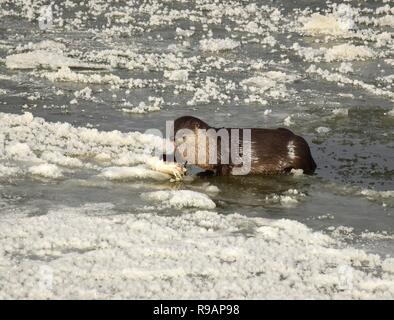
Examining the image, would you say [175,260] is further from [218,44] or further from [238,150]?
[218,44]

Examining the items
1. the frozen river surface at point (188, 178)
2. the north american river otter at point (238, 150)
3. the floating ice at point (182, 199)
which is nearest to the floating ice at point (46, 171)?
the frozen river surface at point (188, 178)

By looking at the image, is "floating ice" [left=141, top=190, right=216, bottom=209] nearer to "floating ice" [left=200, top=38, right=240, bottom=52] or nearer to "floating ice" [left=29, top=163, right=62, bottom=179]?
"floating ice" [left=29, top=163, right=62, bottom=179]

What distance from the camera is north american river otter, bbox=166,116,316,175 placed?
8.30m

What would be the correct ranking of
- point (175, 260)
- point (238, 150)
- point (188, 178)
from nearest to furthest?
point (175, 260) < point (188, 178) < point (238, 150)

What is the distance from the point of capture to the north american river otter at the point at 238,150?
8305 mm

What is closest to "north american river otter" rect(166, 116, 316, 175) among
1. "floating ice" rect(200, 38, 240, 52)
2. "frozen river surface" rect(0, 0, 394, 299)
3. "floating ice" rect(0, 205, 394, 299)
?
"frozen river surface" rect(0, 0, 394, 299)

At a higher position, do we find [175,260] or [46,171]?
[46,171]

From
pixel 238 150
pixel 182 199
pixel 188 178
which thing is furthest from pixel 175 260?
pixel 238 150

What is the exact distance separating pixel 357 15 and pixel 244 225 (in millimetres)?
15914

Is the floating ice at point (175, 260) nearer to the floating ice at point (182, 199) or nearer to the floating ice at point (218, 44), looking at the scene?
the floating ice at point (182, 199)

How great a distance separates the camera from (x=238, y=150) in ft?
27.7

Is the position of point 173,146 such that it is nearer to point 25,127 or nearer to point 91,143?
point 91,143

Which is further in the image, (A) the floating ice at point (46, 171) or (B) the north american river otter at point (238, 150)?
(B) the north american river otter at point (238, 150)
